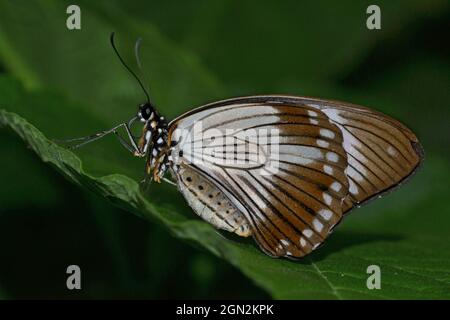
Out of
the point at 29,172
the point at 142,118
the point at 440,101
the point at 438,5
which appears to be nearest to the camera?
the point at 142,118

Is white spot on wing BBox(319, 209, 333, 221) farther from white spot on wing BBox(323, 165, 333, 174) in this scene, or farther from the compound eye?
the compound eye

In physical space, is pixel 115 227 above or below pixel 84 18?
below

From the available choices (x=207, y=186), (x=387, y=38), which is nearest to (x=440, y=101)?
(x=387, y=38)

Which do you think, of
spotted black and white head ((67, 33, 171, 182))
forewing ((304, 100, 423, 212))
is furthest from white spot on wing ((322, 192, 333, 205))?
spotted black and white head ((67, 33, 171, 182))

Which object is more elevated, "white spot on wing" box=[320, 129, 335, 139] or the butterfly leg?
the butterfly leg

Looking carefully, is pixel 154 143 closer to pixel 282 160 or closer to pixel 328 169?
pixel 282 160

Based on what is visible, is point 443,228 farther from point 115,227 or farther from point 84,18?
point 84,18

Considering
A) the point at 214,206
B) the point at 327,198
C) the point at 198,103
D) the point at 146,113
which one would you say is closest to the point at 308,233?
the point at 327,198
